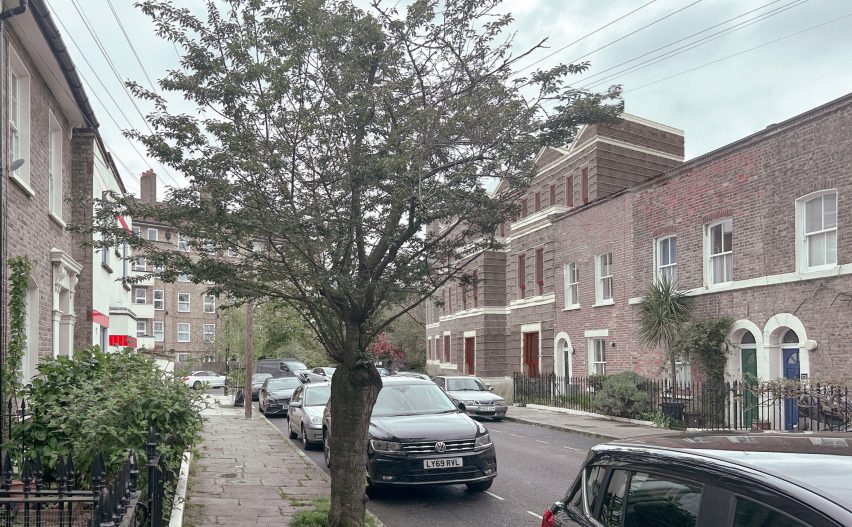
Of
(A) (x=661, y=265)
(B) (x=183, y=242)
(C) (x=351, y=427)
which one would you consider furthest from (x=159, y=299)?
(C) (x=351, y=427)

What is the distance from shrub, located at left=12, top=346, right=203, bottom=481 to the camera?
22.5 feet

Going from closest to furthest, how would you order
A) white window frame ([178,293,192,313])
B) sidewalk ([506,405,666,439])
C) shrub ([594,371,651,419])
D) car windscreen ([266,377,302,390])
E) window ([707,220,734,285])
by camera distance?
sidewalk ([506,405,666,439])
window ([707,220,734,285])
shrub ([594,371,651,419])
car windscreen ([266,377,302,390])
white window frame ([178,293,192,313])

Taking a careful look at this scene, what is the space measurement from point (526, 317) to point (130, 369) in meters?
26.0

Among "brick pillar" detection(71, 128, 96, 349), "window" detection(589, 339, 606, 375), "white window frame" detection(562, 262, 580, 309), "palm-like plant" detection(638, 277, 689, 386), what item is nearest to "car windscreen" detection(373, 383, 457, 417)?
"brick pillar" detection(71, 128, 96, 349)

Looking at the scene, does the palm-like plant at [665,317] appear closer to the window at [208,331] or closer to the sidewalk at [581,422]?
the sidewalk at [581,422]

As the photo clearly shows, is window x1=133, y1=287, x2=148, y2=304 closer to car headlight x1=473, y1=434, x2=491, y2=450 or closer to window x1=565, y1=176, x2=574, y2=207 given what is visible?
window x1=565, y1=176, x2=574, y2=207

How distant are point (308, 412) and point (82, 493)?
12054 millimetres

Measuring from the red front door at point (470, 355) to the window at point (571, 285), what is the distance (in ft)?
44.3

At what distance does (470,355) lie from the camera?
42.8 meters

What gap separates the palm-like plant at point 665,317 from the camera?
21.1m

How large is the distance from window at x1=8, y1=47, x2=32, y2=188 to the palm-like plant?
16.4 meters

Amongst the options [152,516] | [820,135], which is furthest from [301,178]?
[820,135]

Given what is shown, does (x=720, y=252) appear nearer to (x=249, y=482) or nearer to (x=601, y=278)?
(x=601, y=278)

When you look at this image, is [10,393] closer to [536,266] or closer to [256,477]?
[256,477]
